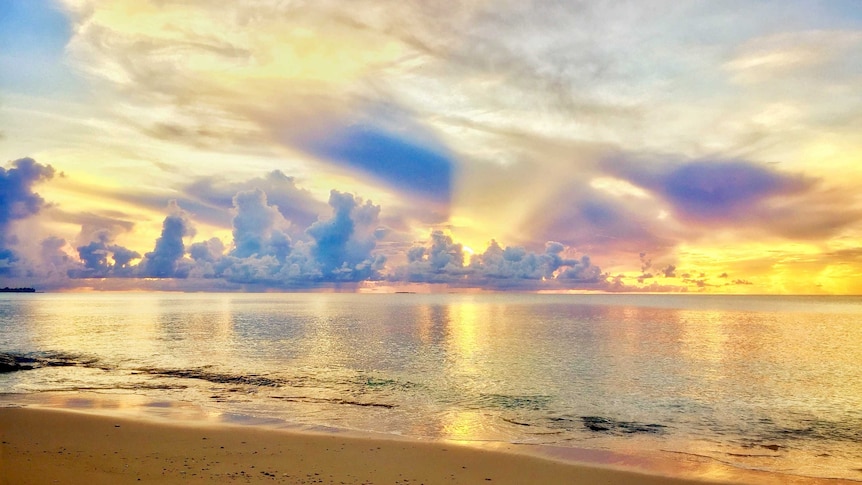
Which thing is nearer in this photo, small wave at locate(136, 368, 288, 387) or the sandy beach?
the sandy beach

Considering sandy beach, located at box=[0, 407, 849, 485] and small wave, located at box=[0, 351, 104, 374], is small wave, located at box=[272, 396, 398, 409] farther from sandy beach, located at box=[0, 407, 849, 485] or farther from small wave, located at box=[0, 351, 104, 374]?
small wave, located at box=[0, 351, 104, 374]

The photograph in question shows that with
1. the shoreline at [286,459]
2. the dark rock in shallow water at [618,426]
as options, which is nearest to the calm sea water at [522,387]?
the dark rock in shallow water at [618,426]

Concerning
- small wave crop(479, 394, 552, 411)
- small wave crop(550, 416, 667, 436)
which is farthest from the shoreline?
small wave crop(479, 394, 552, 411)

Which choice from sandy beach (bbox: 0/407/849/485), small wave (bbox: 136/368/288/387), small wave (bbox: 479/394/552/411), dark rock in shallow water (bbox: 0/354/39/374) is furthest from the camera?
dark rock in shallow water (bbox: 0/354/39/374)

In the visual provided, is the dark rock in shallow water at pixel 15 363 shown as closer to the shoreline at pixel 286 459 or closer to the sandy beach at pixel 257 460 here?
the shoreline at pixel 286 459

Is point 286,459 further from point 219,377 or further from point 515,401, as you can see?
point 219,377

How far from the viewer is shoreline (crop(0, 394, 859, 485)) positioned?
1523 cm

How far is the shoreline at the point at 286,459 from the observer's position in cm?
1523

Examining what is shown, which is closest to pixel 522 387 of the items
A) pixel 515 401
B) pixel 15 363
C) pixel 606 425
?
pixel 515 401

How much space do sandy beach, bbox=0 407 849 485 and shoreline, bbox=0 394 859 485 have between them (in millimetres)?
33

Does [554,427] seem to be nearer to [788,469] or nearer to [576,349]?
[788,469]

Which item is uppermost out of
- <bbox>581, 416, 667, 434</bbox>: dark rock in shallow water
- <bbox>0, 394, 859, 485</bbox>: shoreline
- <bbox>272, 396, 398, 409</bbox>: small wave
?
<bbox>0, 394, 859, 485</bbox>: shoreline

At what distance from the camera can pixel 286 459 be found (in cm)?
1684

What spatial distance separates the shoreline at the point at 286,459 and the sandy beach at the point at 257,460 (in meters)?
0.03
